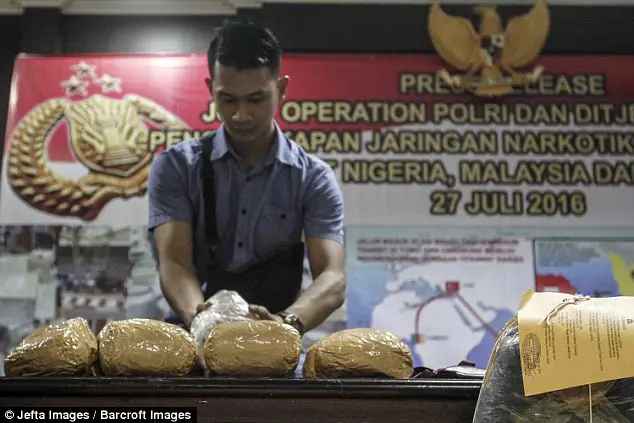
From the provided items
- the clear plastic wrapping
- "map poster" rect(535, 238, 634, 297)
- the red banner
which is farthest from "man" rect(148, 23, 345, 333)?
"map poster" rect(535, 238, 634, 297)

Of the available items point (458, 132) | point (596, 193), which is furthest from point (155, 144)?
point (596, 193)

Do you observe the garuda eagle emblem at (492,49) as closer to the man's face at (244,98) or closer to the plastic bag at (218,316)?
the man's face at (244,98)

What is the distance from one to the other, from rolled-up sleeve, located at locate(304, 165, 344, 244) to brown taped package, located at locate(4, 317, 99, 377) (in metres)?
1.00

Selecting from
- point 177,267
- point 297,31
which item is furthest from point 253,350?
point 297,31

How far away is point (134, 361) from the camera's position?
3.05 feet

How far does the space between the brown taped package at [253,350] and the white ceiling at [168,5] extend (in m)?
2.84

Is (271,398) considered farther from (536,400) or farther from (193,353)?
(536,400)

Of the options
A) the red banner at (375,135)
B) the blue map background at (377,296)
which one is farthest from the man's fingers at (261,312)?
the red banner at (375,135)

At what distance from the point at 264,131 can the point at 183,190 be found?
10.8 inches

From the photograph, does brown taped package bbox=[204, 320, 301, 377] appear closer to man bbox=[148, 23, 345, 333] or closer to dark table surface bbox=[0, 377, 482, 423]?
dark table surface bbox=[0, 377, 482, 423]

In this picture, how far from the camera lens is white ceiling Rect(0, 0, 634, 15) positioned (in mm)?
3555

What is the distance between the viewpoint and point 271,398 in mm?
855

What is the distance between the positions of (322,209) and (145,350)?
1.02m

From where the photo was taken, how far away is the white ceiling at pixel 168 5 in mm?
3555
